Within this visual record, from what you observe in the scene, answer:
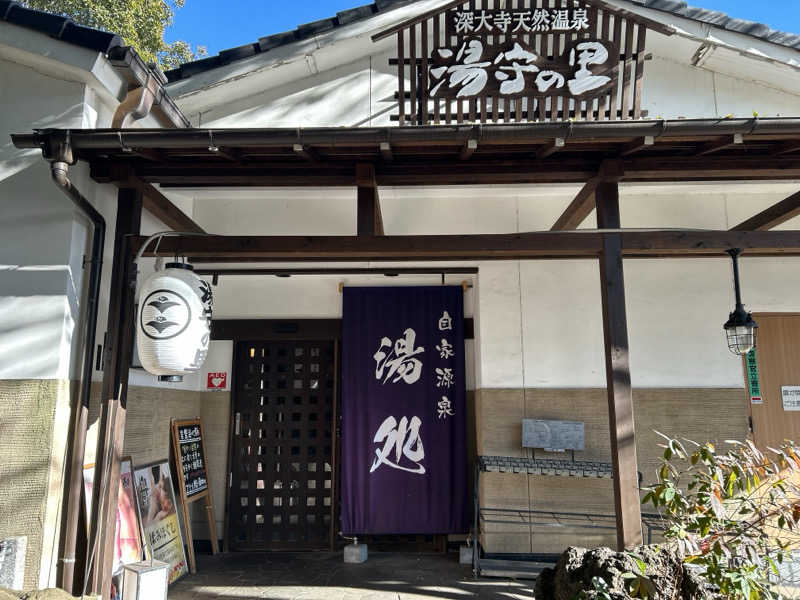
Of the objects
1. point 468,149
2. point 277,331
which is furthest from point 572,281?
point 277,331

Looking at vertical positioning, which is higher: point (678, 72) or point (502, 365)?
point (678, 72)

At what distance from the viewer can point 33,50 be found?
179 inches

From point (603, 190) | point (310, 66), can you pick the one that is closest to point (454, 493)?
point (603, 190)

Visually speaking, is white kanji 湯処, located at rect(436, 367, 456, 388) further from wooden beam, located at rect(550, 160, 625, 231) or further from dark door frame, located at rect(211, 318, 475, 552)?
wooden beam, located at rect(550, 160, 625, 231)

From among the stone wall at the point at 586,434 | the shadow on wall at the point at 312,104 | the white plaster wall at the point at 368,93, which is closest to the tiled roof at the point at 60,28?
the white plaster wall at the point at 368,93

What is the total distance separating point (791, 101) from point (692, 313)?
8.55 ft

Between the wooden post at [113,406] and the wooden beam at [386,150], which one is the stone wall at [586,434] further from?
the wooden post at [113,406]

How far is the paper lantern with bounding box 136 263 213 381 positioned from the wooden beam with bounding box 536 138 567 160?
2.82 m

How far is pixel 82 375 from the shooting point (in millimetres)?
4559

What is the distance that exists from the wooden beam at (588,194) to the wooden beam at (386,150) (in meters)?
1.66

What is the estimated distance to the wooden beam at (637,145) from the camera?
4.30m

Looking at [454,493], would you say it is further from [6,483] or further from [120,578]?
[6,483]

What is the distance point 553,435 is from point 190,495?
4092 millimetres

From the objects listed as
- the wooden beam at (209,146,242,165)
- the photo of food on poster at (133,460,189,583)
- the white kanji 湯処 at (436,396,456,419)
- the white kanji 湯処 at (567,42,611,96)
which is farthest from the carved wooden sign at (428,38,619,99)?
the photo of food on poster at (133,460,189,583)
